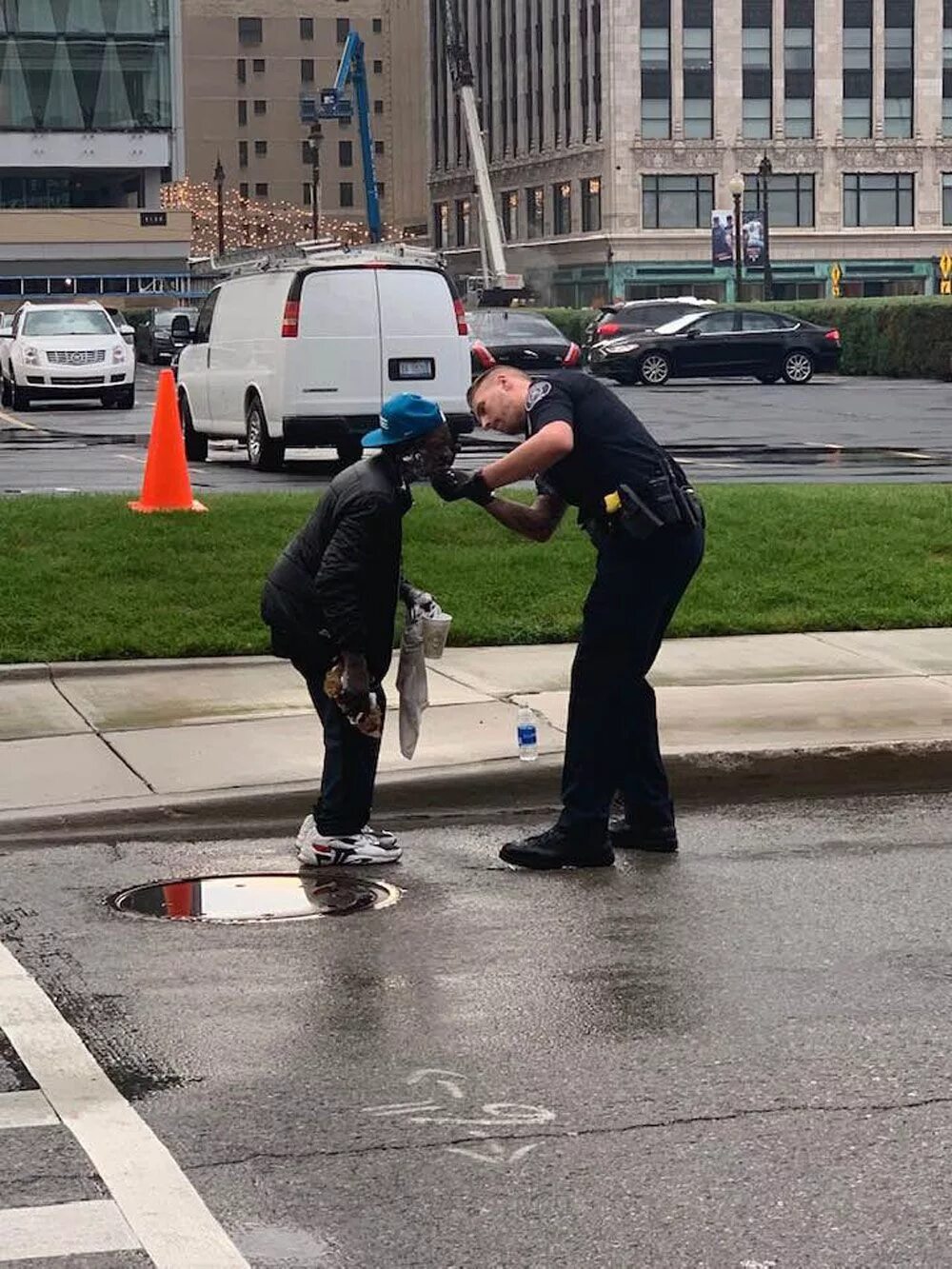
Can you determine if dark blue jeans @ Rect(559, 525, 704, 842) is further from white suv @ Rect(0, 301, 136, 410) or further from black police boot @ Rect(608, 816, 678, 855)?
white suv @ Rect(0, 301, 136, 410)

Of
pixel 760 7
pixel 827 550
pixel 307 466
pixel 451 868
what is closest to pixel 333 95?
pixel 760 7

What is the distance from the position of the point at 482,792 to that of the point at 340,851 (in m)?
1.37

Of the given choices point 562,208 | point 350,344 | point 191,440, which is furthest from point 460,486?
point 562,208

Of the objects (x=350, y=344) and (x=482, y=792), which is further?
(x=350, y=344)

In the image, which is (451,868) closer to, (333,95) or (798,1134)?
(798,1134)

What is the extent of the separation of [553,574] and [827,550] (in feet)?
6.31

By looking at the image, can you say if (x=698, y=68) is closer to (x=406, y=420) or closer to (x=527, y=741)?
(x=527, y=741)

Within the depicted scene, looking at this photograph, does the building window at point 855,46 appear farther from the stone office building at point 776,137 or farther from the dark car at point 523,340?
the dark car at point 523,340

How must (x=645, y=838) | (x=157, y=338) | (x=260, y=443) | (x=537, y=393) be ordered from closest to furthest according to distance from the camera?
(x=537, y=393) < (x=645, y=838) < (x=260, y=443) < (x=157, y=338)

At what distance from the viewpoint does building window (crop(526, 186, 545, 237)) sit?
112 m

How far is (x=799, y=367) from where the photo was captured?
1791 inches

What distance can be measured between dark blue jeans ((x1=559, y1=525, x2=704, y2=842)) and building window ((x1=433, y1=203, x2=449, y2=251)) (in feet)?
402

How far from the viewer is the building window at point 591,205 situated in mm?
104875

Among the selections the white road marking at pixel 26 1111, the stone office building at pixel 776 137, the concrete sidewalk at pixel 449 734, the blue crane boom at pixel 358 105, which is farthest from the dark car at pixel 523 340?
the stone office building at pixel 776 137
